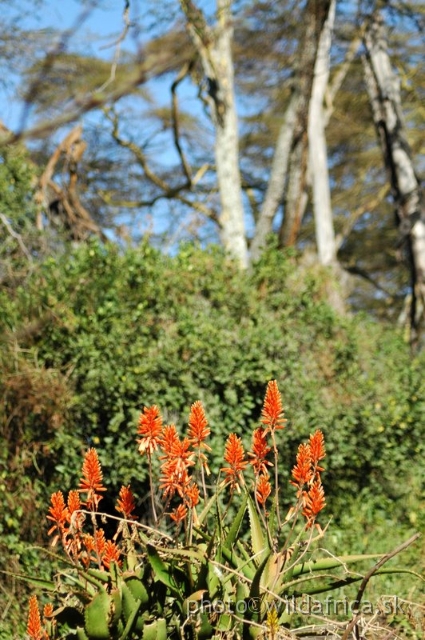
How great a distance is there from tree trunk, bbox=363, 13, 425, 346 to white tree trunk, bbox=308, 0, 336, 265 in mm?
Answer: 688

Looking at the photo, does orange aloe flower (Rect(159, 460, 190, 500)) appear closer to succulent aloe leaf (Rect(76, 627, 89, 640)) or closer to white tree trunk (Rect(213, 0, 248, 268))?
succulent aloe leaf (Rect(76, 627, 89, 640))

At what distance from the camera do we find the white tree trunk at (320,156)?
33.2 ft

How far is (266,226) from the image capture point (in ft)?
33.4

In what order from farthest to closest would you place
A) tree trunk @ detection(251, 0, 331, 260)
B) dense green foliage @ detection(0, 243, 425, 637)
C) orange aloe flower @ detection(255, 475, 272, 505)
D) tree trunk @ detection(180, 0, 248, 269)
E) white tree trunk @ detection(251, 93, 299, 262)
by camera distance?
tree trunk @ detection(180, 0, 248, 269), white tree trunk @ detection(251, 93, 299, 262), tree trunk @ detection(251, 0, 331, 260), dense green foliage @ detection(0, 243, 425, 637), orange aloe flower @ detection(255, 475, 272, 505)

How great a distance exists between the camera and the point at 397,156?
360 inches

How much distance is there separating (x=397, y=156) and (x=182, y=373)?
15.2 ft

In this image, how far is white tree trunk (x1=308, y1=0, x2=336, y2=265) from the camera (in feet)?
33.2

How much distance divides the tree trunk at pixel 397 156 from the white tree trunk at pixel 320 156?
0.69 metres

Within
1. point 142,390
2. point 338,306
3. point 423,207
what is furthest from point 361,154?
point 142,390

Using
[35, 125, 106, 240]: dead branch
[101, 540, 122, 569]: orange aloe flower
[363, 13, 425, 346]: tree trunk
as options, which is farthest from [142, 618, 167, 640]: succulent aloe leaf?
[363, 13, 425, 346]: tree trunk

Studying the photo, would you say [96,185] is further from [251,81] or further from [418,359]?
[418,359]

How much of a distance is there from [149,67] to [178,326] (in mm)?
4286

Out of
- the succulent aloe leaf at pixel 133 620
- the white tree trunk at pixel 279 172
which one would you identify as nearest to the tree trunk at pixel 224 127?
the white tree trunk at pixel 279 172

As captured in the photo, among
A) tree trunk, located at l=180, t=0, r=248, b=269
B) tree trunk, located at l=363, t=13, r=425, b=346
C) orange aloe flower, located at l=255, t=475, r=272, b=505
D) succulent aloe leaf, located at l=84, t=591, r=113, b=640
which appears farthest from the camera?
tree trunk, located at l=180, t=0, r=248, b=269
